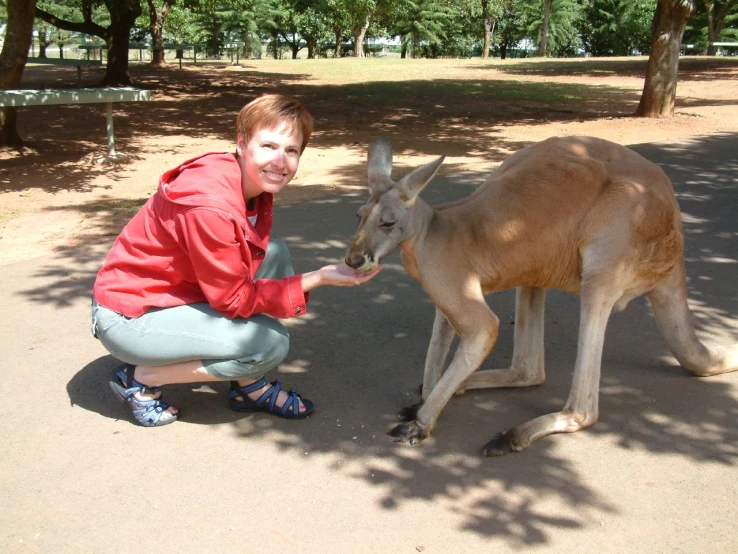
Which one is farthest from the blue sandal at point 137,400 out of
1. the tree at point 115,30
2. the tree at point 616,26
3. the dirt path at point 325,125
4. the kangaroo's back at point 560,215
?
the tree at point 616,26

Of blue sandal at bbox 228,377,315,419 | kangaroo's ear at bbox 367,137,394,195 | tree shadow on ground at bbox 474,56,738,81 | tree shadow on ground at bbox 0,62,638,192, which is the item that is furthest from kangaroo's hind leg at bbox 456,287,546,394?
tree shadow on ground at bbox 474,56,738,81

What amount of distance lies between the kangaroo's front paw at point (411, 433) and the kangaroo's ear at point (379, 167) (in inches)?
38.7

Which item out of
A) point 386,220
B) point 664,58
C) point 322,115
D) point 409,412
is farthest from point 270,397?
point 322,115

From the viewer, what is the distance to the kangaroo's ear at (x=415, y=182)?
2.80 metres

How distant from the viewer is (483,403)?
3355mm

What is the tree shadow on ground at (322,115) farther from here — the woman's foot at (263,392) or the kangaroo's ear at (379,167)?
the kangaroo's ear at (379,167)

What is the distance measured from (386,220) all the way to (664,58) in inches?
403

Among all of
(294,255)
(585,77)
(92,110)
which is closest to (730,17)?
(585,77)

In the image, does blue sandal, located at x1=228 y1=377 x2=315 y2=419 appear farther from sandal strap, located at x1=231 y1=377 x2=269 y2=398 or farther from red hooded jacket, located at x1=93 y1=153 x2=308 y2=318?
red hooded jacket, located at x1=93 y1=153 x2=308 y2=318

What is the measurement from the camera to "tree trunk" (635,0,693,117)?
36.5 feet

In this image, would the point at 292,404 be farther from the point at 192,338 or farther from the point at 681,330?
the point at 681,330

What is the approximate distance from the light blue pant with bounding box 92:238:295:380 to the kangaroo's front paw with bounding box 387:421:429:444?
61 centimetres

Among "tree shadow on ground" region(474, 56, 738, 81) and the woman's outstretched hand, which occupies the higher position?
"tree shadow on ground" region(474, 56, 738, 81)

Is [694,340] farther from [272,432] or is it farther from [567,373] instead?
[272,432]
